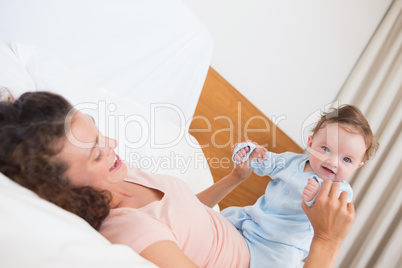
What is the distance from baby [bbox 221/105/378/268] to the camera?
1.00 meters

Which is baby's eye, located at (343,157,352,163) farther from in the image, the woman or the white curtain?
the white curtain

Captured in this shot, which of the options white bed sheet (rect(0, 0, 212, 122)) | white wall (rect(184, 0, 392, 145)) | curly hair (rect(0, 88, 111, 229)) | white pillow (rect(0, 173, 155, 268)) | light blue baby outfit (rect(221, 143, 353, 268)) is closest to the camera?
white pillow (rect(0, 173, 155, 268))

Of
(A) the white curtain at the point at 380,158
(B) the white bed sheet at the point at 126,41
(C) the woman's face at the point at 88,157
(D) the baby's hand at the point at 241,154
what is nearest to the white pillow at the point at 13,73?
(B) the white bed sheet at the point at 126,41

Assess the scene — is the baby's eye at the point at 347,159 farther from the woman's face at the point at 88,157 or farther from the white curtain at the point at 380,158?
the white curtain at the point at 380,158

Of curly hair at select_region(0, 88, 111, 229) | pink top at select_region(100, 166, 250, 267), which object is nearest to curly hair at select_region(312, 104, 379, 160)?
pink top at select_region(100, 166, 250, 267)

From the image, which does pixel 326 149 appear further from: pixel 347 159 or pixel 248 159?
pixel 248 159

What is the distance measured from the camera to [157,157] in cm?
128

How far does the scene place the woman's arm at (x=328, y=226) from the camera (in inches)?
31.5


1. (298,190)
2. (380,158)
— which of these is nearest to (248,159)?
(298,190)

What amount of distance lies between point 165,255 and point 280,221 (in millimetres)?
495

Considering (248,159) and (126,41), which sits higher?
(126,41)

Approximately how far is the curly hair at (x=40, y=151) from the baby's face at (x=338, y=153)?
66 centimetres

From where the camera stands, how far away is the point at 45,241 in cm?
44

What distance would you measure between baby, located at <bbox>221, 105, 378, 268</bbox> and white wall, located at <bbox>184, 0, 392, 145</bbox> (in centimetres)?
83
